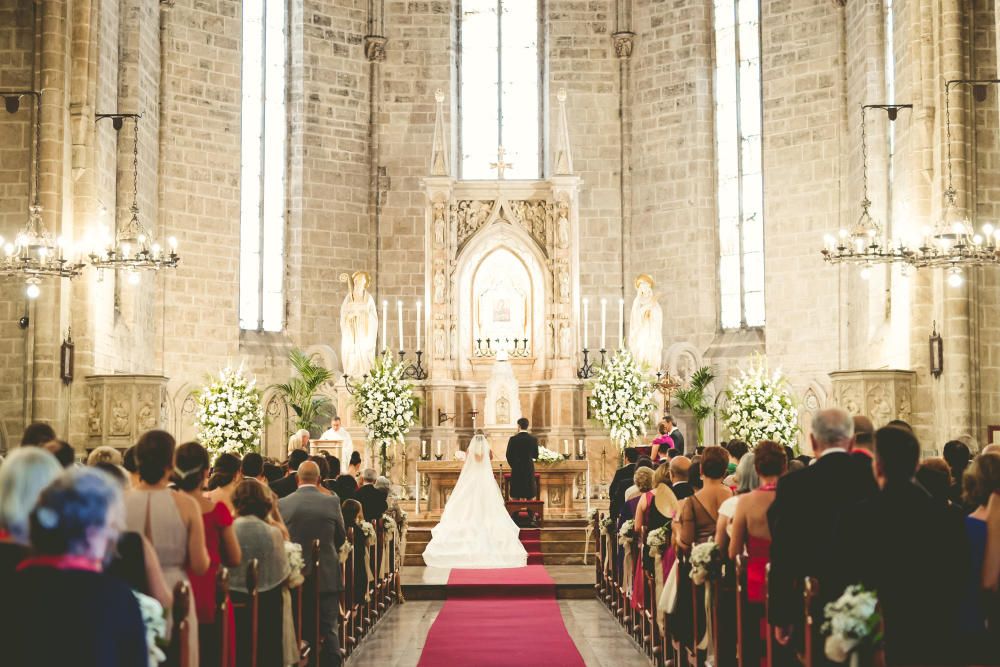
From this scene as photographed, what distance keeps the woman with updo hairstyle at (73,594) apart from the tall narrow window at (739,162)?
20.6 meters

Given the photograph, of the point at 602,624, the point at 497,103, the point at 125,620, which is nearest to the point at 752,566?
the point at 125,620

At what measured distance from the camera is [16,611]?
135 inches

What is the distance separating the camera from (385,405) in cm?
1961

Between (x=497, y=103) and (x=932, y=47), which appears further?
(x=497, y=103)

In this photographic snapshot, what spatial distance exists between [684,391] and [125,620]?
63.1ft

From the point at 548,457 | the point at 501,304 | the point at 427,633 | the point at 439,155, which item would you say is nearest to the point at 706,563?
the point at 427,633

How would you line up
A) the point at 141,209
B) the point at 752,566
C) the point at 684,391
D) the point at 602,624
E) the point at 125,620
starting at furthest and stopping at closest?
the point at 684,391 < the point at 141,209 < the point at 602,624 < the point at 752,566 < the point at 125,620

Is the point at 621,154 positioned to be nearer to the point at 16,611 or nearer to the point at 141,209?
the point at 141,209

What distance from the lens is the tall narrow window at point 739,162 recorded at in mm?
23422

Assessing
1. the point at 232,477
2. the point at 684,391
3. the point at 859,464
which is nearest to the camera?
the point at 859,464

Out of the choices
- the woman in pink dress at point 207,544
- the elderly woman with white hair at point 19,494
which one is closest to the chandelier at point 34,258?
the woman in pink dress at point 207,544

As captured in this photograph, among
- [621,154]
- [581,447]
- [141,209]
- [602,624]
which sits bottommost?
[602,624]

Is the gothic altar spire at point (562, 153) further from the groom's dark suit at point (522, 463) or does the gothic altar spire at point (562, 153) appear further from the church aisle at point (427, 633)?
A: the church aisle at point (427, 633)

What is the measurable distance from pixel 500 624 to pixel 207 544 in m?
6.43
